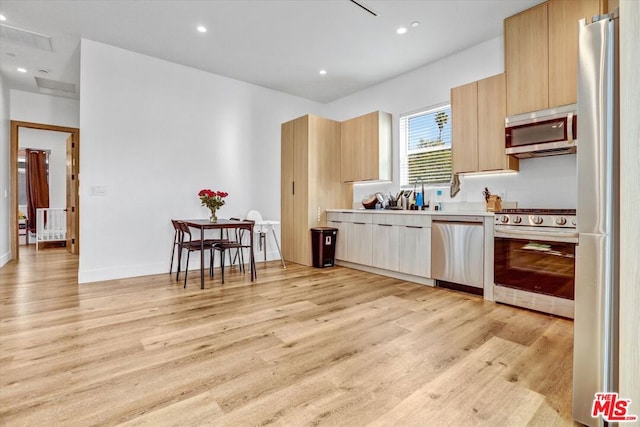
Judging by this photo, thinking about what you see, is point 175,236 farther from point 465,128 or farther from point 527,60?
point 527,60

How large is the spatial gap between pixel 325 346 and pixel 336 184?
3.59 m

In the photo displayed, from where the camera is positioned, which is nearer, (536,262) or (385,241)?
(536,262)

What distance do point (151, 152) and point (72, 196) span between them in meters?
3.30

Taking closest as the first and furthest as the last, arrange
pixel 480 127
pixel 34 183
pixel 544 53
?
pixel 544 53 < pixel 480 127 < pixel 34 183

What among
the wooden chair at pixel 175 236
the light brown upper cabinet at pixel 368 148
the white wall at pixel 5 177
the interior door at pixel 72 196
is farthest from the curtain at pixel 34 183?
the light brown upper cabinet at pixel 368 148

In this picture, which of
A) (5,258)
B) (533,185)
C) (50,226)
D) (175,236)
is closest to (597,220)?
(533,185)

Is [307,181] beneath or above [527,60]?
beneath

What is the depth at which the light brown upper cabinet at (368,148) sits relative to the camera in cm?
483

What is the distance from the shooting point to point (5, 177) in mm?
5305

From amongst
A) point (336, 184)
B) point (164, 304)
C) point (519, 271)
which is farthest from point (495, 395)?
point (336, 184)

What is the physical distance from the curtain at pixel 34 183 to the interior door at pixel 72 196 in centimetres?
231

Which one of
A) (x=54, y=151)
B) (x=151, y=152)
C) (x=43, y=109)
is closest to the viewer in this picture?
(x=151, y=152)

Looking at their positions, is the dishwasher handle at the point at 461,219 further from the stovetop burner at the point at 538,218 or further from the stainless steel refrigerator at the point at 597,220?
the stainless steel refrigerator at the point at 597,220

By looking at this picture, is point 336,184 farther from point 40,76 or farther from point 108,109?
point 40,76
